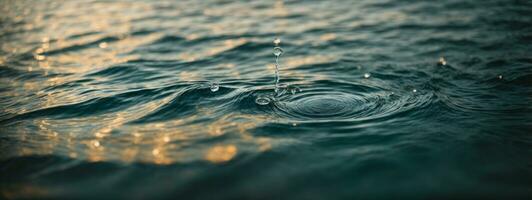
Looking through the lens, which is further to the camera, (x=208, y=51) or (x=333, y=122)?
(x=208, y=51)

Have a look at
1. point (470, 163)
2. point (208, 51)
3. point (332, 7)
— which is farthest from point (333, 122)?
point (332, 7)

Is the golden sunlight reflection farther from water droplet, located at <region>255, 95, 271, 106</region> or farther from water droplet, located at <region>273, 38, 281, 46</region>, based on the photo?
water droplet, located at <region>273, 38, 281, 46</region>

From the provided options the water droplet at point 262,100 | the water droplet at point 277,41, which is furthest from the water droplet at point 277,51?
the water droplet at point 262,100

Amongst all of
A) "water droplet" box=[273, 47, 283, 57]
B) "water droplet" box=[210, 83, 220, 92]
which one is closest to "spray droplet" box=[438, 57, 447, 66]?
"water droplet" box=[273, 47, 283, 57]

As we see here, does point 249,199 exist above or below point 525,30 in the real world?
below

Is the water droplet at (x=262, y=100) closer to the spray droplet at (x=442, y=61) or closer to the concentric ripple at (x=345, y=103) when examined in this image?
the concentric ripple at (x=345, y=103)

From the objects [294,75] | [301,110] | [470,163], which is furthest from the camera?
[294,75]

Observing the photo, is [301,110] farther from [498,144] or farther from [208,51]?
[208,51]
